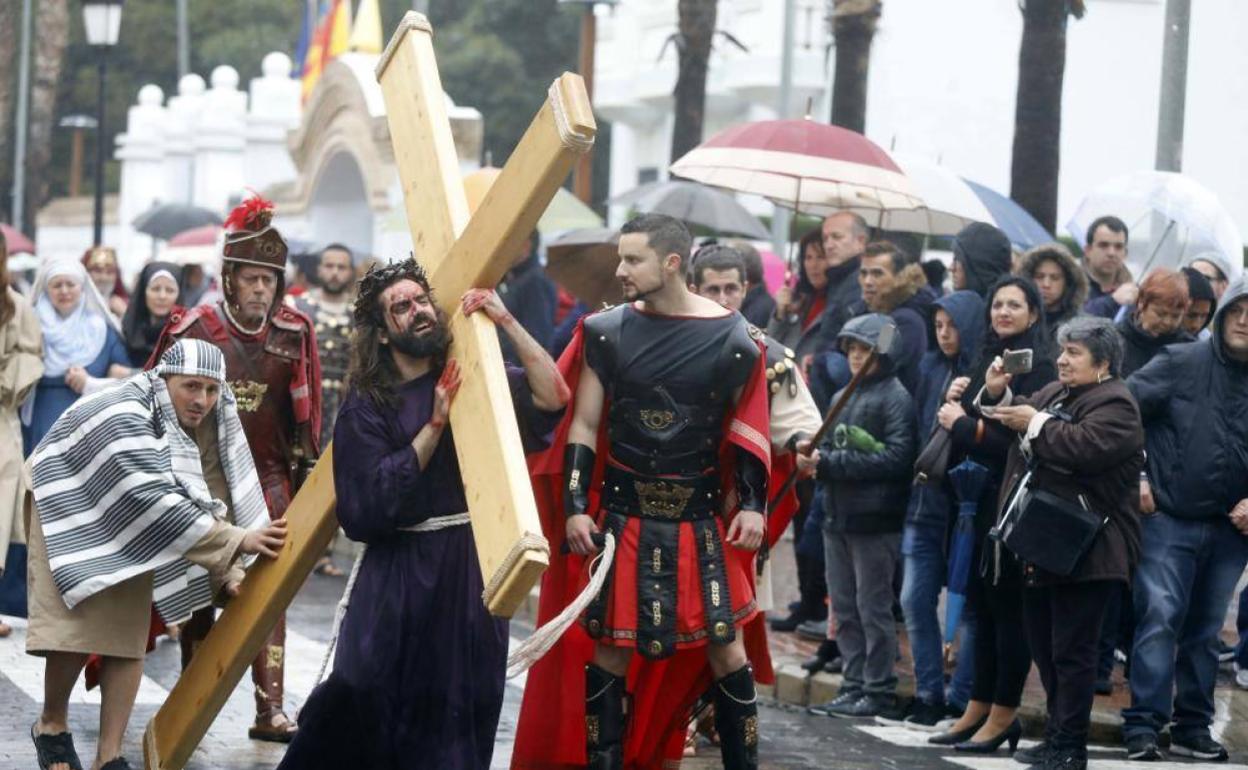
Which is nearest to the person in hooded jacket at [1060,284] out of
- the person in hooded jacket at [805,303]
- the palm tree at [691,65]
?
the person in hooded jacket at [805,303]

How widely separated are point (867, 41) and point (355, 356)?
1084 cm

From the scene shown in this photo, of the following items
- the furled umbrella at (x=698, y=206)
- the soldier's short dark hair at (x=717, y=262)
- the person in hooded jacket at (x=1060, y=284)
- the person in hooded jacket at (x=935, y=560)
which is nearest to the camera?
the soldier's short dark hair at (x=717, y=262)

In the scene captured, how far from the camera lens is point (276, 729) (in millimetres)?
8797

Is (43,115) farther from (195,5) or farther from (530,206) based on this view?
(530,206)

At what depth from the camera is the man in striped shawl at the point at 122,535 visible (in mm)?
7523

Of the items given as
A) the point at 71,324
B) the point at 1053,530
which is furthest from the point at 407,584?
the point at 71,324

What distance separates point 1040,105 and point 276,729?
7.75 metres

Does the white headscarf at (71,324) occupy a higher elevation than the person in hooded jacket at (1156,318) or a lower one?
lower

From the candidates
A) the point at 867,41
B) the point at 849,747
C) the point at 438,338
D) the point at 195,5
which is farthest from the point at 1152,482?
the point at 195,5

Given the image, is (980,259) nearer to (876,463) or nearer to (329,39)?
(876,463)

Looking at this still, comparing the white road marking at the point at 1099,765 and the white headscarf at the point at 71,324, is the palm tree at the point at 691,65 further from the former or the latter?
the white road marking at the point at 1099,765

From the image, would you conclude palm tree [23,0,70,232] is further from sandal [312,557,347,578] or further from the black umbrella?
sandal [312,557,347,578]

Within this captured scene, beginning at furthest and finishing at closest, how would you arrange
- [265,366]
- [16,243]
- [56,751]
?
[16,243] < [265,366] < [56,751]

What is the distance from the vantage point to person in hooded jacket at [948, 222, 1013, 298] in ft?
34.2
